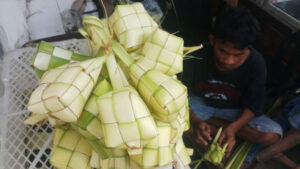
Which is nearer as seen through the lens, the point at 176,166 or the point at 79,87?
the point at 79,87

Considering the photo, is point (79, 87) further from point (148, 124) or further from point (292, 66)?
point (292, 66)

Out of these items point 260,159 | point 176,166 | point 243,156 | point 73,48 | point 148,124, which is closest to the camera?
point 148,124

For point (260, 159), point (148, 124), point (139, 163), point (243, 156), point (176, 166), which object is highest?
point (148, 124)

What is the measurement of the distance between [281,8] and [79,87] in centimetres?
147

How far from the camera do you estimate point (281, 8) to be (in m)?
1.40

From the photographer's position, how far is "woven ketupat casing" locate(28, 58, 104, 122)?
0.38m

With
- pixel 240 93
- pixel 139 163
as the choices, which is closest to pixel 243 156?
pixel 240 93

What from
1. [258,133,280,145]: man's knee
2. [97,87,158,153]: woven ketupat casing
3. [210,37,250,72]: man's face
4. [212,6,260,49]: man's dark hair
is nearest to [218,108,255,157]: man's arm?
[258,133,280,145]: man's knee

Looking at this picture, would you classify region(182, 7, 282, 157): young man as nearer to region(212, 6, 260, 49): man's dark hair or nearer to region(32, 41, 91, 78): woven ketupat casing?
region(212, 6, 260, 49): man's dark hair

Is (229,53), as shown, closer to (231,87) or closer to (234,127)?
(231,87)

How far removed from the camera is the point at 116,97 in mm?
383

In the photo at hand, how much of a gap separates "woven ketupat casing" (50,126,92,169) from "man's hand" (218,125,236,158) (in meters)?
1.03

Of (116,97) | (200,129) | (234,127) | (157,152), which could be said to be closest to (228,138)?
(234,127)

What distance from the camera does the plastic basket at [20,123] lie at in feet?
2.16
